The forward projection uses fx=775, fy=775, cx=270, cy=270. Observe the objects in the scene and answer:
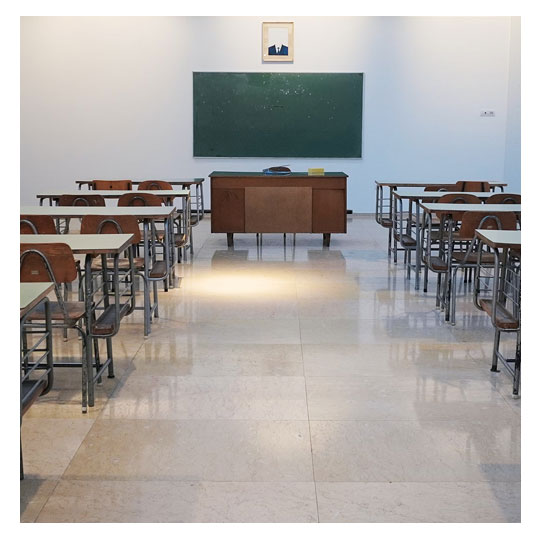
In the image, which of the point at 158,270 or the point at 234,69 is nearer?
the point at 158,270

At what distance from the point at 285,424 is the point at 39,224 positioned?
237 cm

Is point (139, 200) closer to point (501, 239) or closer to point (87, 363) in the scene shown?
point (87, 363)

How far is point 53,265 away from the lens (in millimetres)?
3799

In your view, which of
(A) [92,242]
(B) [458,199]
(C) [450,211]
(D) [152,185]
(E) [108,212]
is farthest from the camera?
(D) [152,185]

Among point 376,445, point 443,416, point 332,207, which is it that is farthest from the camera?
point 332,207

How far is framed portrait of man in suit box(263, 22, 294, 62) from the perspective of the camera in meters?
11.5

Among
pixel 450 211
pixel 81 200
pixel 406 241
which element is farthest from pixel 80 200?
pixel 450 211

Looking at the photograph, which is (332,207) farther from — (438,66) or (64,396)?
(64,396)

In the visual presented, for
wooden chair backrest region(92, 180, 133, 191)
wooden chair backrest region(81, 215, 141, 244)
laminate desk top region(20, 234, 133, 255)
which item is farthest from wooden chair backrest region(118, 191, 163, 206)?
laminate desk top region(20, 234, 133, 255)
